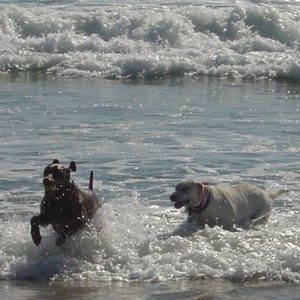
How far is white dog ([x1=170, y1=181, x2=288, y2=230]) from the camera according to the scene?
9.67m

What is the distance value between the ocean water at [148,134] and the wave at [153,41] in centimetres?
5

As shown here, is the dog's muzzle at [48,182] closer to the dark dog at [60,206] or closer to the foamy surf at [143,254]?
the dark dog at [60,206]

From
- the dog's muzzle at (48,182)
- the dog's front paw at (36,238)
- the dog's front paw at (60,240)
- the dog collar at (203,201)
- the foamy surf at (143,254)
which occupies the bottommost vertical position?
the foamy surf at (143,254)

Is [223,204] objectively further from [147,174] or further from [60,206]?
[147,174]

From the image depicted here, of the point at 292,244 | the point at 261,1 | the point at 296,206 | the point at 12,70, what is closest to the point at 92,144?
the point at 296,206

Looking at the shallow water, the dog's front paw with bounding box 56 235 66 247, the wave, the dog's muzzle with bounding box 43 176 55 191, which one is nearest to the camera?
the shallow water

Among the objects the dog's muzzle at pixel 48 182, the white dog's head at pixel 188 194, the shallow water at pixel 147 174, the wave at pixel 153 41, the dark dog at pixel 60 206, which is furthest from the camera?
the wave at pixel 153 41

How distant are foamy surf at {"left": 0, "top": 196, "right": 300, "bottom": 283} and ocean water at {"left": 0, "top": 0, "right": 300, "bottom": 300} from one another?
2 centimetres

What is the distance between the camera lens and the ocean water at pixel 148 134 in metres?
8.39

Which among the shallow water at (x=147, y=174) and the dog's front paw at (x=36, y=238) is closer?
the shallow water at (x=147, y=174)

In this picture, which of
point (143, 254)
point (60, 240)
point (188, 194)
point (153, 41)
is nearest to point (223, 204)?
point (188, 194)

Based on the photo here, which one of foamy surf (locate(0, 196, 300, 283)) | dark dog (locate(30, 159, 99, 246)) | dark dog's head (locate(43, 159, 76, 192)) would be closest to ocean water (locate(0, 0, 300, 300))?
foamy surf (locate(0, 196, 300, 283))

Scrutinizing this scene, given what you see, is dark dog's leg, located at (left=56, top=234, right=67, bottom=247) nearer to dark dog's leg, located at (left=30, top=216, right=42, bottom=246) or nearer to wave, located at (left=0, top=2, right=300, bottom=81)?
dark dog's leg, located at (left=30, top=216, right=42, bottom=246)

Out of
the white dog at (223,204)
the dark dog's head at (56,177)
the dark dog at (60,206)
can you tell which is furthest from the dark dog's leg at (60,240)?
the white dog at (223,204)
